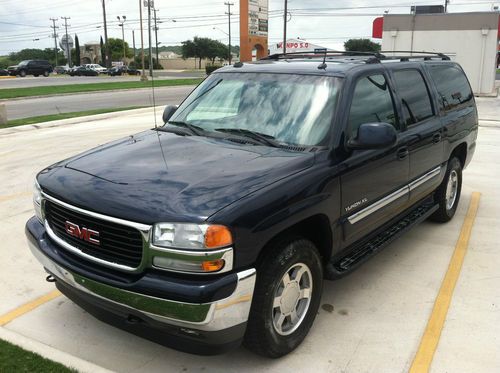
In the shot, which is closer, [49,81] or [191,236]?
[191,236]

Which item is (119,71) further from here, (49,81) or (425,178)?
(425,178)

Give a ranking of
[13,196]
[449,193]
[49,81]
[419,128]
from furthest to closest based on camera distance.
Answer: [49,81], [13,196], [449,193], [419,128]

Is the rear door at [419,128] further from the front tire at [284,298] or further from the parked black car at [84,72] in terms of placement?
the parked black car at [84,72]

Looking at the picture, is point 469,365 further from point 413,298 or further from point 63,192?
point 63,192

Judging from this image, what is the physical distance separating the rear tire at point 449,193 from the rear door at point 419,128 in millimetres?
395

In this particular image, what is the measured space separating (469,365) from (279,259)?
4.59 ft

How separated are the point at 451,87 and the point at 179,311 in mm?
4446

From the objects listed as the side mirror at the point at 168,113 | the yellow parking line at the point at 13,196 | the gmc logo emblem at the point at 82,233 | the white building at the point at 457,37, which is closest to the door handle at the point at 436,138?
the side mirror at the point at 168,113

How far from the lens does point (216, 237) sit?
2.58 meters

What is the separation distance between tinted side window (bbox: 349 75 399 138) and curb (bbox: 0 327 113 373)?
2.36 meters

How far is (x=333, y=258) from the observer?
3.54m

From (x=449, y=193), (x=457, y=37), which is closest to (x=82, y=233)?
(x=449, y=193)

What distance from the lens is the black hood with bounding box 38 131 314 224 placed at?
270 centimetres

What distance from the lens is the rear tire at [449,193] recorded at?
5.52 meters
